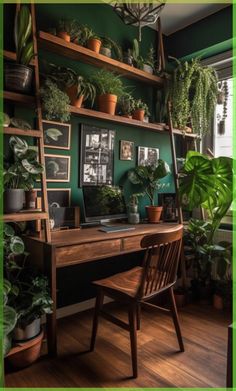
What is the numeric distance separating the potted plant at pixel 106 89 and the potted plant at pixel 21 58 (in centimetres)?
69

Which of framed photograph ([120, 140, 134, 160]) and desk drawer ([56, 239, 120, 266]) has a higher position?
framed photograph ([120, 140, 134, 160])

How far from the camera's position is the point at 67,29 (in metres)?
2.19

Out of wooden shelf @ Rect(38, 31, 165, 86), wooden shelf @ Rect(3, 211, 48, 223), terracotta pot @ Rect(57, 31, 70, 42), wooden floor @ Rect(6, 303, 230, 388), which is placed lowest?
wooden floor @ Rect(6, 303, 230, 388)

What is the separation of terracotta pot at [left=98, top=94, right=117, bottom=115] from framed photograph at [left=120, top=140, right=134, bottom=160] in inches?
18.1

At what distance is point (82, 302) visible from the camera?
2.47m

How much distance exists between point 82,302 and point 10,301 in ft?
3.05

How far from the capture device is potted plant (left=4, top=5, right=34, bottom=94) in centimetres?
180

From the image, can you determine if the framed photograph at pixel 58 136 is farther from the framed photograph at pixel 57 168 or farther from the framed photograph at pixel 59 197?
the framed photograph at pixel 59 197

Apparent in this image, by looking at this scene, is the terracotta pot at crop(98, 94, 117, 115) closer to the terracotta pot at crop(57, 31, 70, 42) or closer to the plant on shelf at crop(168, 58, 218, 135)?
the terracotta pot at crop(57, 31, 70, 42)

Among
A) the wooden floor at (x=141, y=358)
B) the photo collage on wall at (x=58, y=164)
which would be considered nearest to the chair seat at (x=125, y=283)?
the wooden floor at (x=141, y=358)

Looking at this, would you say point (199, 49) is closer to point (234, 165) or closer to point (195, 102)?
point (195, 102)

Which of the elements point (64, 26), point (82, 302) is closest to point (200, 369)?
point (82, 302)

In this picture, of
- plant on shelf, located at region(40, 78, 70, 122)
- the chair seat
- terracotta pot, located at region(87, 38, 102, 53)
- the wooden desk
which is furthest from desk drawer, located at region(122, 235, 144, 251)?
terracotta pot, located at region(87, 38, 102, 53)

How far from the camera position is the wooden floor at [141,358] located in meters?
1.58
